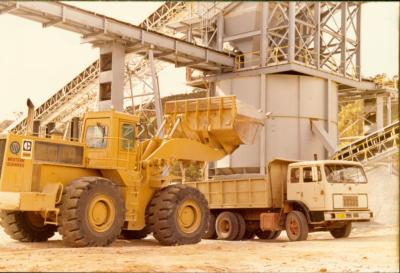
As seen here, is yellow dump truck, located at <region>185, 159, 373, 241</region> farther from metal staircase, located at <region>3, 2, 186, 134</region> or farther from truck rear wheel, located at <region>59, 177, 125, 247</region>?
metal staircase, located at <region>3, 2, 186, 134</region>

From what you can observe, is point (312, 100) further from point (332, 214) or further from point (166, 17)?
point (332, 214)

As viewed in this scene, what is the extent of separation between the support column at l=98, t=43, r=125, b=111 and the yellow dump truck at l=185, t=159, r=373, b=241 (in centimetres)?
753

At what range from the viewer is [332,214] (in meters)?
17.1

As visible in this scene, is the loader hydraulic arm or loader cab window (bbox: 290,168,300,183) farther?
loader cab window (bbox: 290,168,300,183)

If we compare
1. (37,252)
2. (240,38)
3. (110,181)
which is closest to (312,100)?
(240,38)

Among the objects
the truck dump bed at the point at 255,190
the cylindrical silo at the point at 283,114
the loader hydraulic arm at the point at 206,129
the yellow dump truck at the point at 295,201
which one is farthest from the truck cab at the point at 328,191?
the cylindrical silo at the point at 283,114

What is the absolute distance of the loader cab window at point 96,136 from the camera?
48.4 feet

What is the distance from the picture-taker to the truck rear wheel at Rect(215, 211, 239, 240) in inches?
749

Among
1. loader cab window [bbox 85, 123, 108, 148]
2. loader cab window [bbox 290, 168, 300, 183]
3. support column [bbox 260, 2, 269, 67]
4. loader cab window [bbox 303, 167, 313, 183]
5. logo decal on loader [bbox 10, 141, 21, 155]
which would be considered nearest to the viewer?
logo decal on loader [bbox 10, 141, 21, 155]

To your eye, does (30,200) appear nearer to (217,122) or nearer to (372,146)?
(217,122)

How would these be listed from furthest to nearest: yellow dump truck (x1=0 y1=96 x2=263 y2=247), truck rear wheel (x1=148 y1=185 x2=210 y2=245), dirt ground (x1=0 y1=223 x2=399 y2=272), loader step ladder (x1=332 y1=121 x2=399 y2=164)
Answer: loader step ladder (x1=332 y1=121 x2=399 y2=164), truck rear wheel (x1=148 y1=185 x2=210 y2=245), yellow dump truck (x1=0 y1=96 x2=263 y2=247), dirt ground (x1=0 y1=223 x2=399 y2=272)

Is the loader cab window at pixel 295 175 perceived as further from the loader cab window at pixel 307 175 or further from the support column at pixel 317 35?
the support column at pixel 317 35

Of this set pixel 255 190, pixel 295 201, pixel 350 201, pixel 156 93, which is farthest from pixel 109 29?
pixel 350 201

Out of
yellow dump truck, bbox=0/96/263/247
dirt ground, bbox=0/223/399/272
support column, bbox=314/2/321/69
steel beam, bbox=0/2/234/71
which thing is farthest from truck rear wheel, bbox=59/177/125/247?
support column, bbox=314/2/321/69
